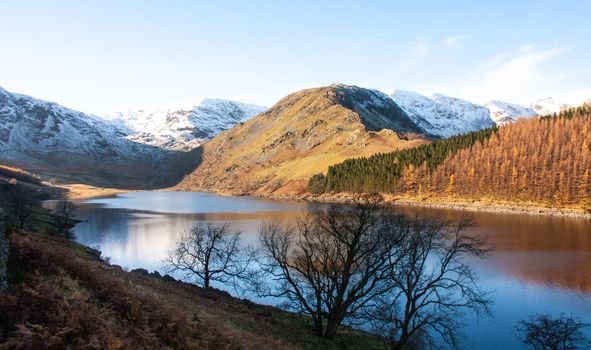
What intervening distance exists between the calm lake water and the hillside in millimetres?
23301

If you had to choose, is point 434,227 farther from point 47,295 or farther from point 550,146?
point 550,146

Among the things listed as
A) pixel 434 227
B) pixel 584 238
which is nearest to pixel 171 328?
pixel 434 227

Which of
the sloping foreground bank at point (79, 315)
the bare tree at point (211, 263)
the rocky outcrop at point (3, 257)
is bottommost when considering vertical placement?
the bare tree at point (211, 263)

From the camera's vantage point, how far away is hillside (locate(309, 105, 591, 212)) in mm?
132875

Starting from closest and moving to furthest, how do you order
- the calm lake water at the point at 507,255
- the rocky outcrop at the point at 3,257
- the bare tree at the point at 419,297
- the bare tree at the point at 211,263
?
the rocky outcrop at the point at 3,257, the bare tree at the point at 419,297, the calm lake water at the point at 507,255, the bare tree at the point at 211,263

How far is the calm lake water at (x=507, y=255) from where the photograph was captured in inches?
1667

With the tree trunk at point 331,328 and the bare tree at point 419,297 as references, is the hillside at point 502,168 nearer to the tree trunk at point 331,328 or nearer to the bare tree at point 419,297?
the bare tree at point 419,297

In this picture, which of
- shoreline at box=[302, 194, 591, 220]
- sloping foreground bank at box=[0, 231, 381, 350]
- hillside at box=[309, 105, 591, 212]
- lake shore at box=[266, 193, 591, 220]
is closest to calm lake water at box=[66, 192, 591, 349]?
shoreline at box=[302, 194, 591, 220]

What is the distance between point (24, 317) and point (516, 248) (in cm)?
7831

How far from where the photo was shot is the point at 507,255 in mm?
67938

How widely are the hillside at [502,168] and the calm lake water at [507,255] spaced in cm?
2330

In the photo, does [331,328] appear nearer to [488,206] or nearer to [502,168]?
[488,206]

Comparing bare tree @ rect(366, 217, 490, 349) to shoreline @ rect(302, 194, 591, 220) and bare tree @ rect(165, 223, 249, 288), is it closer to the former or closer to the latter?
bare tree @ rect(165, 223, 249, 288)

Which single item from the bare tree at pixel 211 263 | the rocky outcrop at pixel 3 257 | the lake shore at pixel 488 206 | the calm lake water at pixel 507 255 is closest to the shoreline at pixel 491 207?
the lake shore at pixel 488 206
